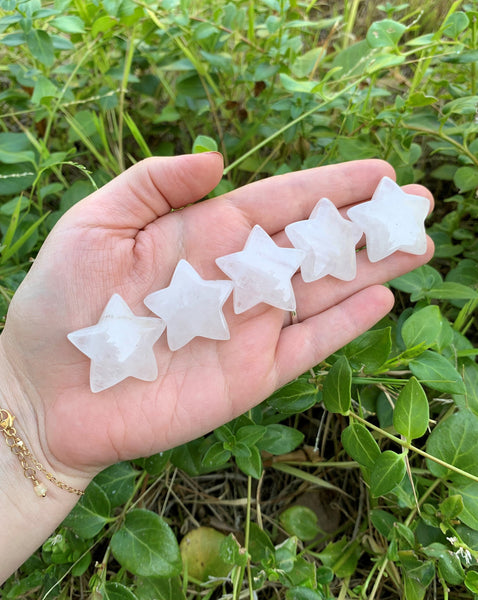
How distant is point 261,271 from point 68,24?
0.94m

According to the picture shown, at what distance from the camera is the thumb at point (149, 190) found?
126cm

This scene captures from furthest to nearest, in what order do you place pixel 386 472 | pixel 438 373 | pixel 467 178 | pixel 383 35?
pixel 467 178
pixel 383 35
pixel 438 373
pixel 386 472

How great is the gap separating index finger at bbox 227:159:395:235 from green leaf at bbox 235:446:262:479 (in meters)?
0.65

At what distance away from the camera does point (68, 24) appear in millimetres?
1480

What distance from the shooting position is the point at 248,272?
4.52 ft

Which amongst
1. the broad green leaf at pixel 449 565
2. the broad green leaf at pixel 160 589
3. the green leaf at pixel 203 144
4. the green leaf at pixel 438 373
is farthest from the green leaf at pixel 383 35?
the broad green leaf at pixel 160 589

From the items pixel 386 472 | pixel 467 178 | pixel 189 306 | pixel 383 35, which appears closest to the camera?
pixel 386 472

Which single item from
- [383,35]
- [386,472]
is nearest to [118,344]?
[386,472]

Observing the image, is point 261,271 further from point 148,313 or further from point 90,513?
point 90,513

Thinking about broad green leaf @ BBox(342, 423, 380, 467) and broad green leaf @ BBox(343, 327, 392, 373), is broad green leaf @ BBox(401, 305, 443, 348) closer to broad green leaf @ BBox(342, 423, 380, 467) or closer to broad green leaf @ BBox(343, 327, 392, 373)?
broad green leaf @ BBox(343, 327, 392, 373)

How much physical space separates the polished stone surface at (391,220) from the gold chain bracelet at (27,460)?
1.04 metres

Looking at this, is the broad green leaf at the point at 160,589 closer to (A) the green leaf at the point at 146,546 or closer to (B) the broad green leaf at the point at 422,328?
(A) the green leaf at the point at 146,546

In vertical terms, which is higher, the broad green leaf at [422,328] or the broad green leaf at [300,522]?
the broad green leaf at [422,328]

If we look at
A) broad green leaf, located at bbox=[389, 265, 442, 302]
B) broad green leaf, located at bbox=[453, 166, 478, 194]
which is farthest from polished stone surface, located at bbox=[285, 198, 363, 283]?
broad green leaf, located at bbox=[453, 166, 478, 194]
